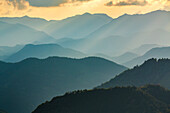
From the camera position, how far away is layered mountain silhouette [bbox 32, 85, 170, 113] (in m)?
121

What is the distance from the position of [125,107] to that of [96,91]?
1998cm

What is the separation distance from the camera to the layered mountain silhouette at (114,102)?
396 feet

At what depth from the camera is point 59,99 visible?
140250 millimetres

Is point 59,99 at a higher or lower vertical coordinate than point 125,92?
lower

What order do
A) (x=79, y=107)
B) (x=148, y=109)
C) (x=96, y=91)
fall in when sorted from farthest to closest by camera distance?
(x=96, y=91) < (x=79, y=107) < (x=148, y=109)

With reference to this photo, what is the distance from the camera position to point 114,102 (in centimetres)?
12700

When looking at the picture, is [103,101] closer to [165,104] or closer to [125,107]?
[125,107]

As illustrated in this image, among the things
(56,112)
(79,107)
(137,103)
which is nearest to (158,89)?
(137,103)

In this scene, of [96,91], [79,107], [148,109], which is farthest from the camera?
[96,91]

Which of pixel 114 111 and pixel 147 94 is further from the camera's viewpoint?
pixel 147 94

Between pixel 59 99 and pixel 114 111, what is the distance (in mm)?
28947

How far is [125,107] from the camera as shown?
121500 mm

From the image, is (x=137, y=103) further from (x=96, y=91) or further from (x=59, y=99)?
(x=59, y=99)

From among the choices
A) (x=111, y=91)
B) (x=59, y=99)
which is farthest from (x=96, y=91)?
(x=59, y=99)
